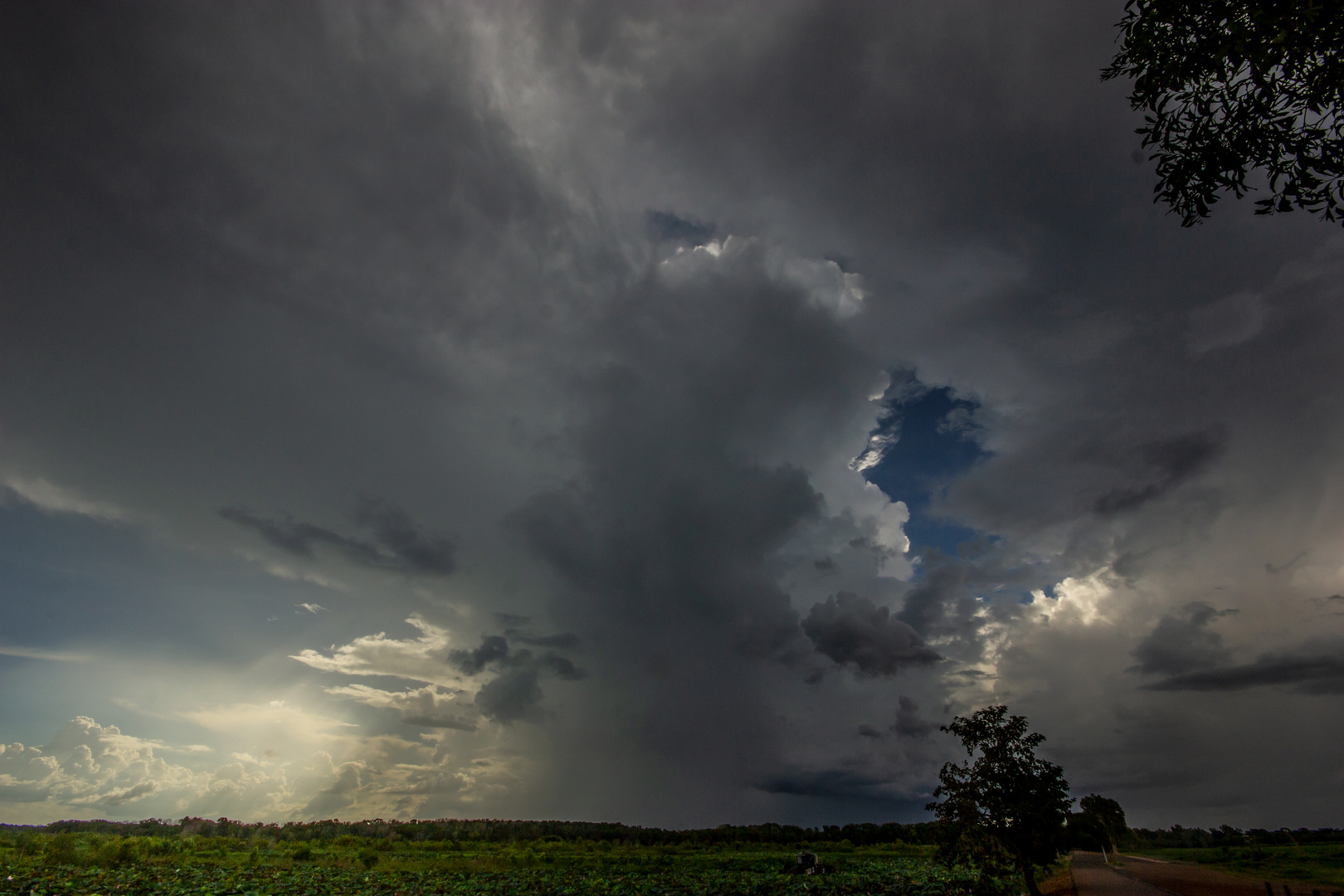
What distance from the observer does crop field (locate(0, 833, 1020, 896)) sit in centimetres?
3497

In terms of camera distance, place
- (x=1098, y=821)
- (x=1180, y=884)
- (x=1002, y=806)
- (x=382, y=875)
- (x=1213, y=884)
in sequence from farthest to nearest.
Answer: (x=1098, y=821), (x=1180, y=884), (x=1213, y=884), (x=382, y=875), (x=1002, y=806)

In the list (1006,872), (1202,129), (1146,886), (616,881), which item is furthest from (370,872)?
(1202,129)

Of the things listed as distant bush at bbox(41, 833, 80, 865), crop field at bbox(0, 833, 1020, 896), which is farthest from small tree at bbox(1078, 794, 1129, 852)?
distant bush at bbox(41, 833, 80, 865)

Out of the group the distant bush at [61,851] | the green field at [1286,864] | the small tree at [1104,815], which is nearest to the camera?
the distant bush at [61,851]

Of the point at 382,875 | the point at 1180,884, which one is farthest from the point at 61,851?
the point at 1180,884

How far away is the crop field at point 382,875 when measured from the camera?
115 ft

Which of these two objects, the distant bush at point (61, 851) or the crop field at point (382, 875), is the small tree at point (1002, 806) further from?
the distant bush at point (61, 851)

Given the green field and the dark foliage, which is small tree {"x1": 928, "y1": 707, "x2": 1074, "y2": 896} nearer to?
the green field

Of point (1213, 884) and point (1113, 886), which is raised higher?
point (1213, 884)

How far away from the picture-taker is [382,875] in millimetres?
47031

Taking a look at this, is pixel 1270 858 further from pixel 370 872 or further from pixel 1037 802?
pixel 370 872

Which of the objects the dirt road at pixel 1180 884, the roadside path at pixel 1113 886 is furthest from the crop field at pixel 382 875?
the dirt road at pixel 1180 884

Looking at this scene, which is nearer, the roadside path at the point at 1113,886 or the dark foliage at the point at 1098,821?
the roadside path at the point at 1113,886

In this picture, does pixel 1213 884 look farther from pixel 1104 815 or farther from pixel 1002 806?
pixel 1104 815
